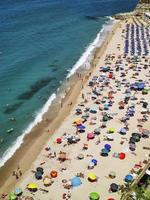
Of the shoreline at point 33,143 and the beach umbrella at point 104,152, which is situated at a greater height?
the beach umbrella at point 104,152

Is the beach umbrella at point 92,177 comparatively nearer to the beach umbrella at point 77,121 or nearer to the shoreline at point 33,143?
the shoreline at point 33,143

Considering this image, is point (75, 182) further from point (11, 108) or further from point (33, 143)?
point (11, 108)

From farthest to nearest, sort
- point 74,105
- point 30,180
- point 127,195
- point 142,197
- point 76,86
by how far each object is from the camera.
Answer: point 76,86, point 74,105, point 30,180, point 127,195, point 142,197

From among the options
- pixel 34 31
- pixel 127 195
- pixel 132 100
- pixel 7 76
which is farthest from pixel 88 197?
pixel 34 31

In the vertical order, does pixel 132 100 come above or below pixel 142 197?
below

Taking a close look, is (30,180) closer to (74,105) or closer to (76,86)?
(74,105)

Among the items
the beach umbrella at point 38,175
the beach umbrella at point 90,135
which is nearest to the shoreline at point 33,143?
the beach umbrella at point 38,175

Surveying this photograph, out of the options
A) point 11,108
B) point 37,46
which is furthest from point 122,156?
point 37,46
